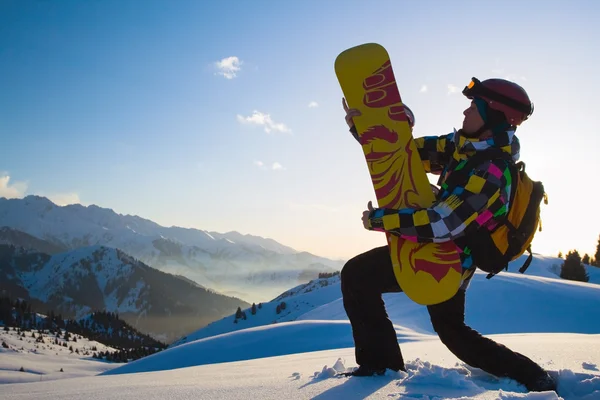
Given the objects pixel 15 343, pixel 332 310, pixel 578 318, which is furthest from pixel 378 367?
pixel 15 343

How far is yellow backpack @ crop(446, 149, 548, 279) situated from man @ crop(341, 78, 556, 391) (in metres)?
0.06

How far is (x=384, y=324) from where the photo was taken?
355cm

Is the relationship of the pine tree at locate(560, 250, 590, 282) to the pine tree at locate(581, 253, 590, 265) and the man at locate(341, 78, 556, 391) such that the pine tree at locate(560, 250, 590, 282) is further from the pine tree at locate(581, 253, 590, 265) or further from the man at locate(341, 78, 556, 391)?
the man at locate(341, 78, 556, 391)

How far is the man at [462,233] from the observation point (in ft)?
10.00

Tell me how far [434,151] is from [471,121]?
0.69 meters

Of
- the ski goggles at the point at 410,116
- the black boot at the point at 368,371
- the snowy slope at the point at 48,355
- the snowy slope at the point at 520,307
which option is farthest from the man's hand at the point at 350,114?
the snowy slope at the point at 48,355

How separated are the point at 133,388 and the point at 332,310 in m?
27.0

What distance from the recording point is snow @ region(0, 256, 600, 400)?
2.87 metres

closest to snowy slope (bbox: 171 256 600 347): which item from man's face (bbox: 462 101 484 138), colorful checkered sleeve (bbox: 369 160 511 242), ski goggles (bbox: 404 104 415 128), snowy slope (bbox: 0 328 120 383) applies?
ski goggles (bbox: 404 104 415 128)

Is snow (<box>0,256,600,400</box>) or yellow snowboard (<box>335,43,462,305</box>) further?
yellow snowboard (<box>335,43,462,305</box>)

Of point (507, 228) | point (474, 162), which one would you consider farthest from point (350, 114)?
point (507, 228)

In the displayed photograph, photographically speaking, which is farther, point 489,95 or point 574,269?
point 574,269

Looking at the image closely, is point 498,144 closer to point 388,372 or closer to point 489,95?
point 489,95

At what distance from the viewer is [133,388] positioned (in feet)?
10.9
